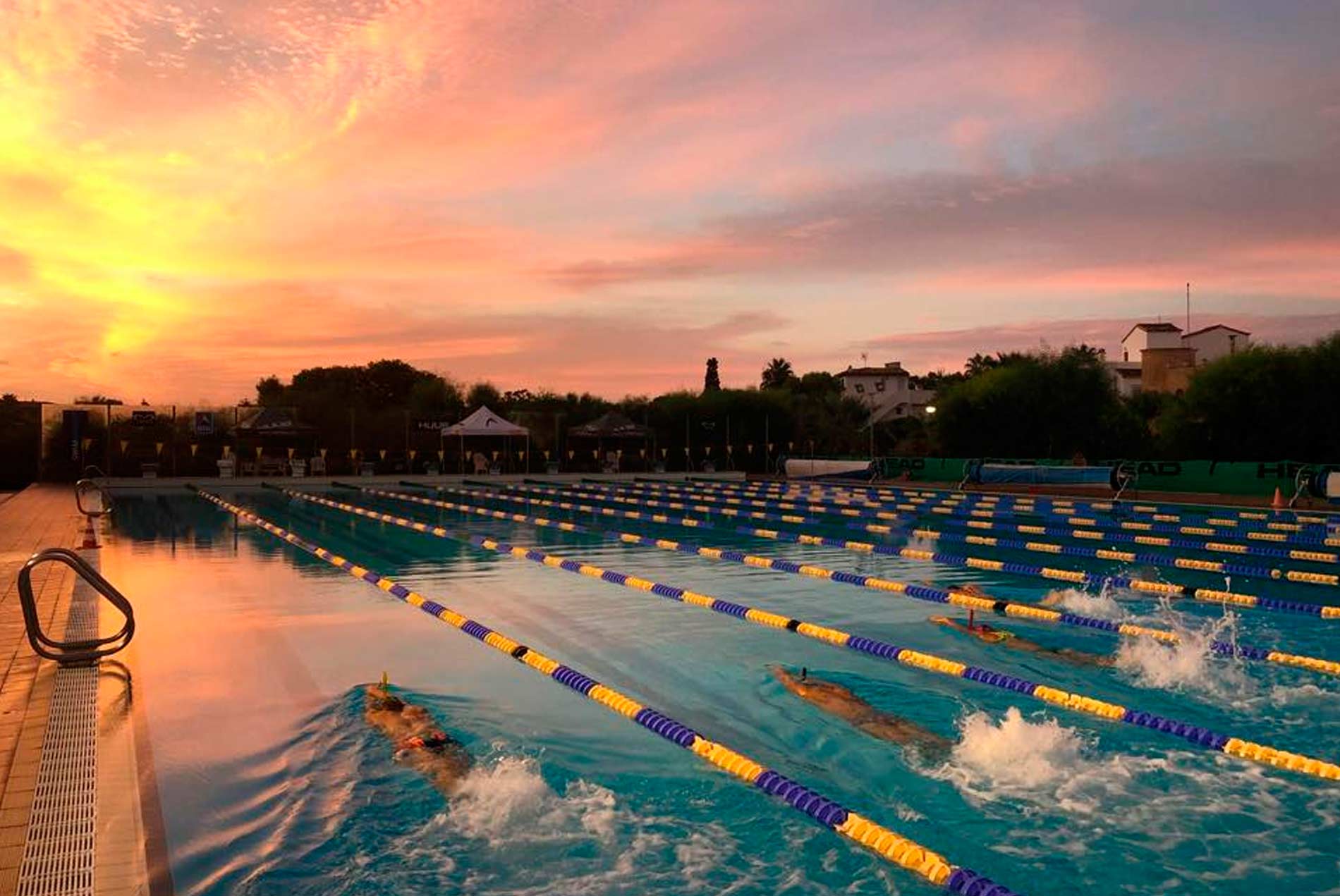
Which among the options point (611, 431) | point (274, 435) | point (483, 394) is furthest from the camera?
point (483, 394)

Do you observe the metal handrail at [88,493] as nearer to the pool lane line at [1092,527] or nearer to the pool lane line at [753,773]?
the pool lane line at [753,773]

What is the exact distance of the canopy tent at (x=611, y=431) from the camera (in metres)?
31.9

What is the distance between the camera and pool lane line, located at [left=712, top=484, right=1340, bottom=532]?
52.8ft

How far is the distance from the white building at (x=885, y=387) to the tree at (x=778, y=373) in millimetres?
3950

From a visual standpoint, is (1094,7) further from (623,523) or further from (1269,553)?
(623,523)

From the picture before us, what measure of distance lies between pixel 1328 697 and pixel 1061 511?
41.4 ft

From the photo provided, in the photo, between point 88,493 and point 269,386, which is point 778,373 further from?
point 88,493

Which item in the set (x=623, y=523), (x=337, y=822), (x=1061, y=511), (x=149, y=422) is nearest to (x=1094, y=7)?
(x=1061, y=511)

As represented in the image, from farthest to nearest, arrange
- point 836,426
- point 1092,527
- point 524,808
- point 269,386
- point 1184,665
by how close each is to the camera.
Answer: point 269,386 < point 836,426 < point 1092,527 < point 1184,665 < point 524,808

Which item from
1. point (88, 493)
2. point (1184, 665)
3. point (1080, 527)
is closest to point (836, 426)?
point (1080, 527)

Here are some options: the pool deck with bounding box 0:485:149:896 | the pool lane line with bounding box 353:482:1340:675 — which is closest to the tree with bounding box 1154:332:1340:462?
the pool lane line with bounding box 353:482:1340:675

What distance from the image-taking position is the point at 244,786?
16.0 ft

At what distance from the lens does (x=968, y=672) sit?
6914 millimetres

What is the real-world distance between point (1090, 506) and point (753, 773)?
16.7 metres
